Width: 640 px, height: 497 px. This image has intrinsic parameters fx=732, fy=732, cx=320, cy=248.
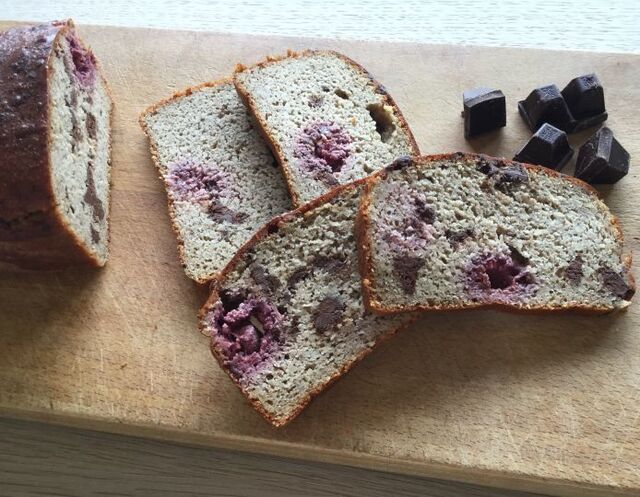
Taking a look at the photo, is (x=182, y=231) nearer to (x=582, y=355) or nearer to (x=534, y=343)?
(x=534, y=343)

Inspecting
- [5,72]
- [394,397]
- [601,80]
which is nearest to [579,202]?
[601,80]

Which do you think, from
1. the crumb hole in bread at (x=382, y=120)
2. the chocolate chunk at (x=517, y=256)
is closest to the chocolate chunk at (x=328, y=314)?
the chocolate chunk at (x=517, y=256)

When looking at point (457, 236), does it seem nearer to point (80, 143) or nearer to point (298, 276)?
point (298, 276)

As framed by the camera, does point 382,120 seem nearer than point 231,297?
No

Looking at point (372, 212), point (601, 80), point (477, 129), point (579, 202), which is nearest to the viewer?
point (372, 212)

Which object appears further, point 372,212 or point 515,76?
point 515,76

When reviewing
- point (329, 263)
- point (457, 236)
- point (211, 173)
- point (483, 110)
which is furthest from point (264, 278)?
point (483, 110)
